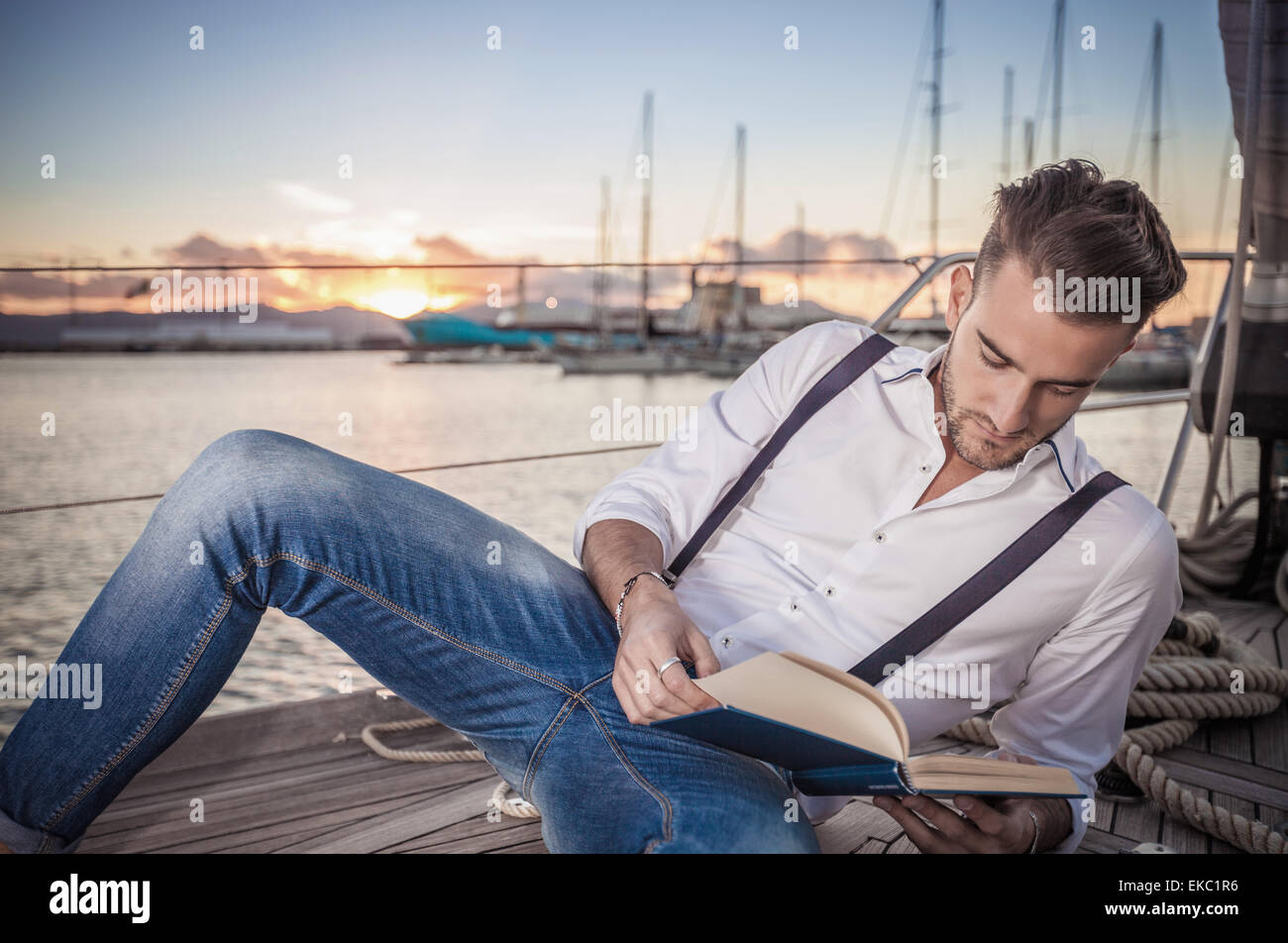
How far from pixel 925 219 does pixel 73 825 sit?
41.1 feet

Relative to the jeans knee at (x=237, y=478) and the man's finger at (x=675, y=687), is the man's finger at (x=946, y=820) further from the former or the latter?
the jeans knee at (x=237, y=478)

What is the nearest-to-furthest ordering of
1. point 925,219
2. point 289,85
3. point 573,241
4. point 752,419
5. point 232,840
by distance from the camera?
point 752,419 → point 232,840 → point 925,219 → point 289,85 → point 573,241

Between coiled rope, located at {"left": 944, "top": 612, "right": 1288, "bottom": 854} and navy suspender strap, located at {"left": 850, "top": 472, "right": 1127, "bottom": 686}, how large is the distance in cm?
68

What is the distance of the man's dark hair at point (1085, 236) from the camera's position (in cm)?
109

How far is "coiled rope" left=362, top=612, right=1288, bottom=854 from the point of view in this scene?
1.46m

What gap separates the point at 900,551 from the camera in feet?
3.77

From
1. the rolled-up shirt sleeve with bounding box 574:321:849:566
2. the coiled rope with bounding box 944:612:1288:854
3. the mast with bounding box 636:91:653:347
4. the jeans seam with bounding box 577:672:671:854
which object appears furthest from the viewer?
the mast with bounding box 636:91:653:347

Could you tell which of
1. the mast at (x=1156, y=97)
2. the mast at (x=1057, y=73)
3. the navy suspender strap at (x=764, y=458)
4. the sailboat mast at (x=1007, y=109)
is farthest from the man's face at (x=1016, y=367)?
the sailboat mast at (x=1007, y=109)

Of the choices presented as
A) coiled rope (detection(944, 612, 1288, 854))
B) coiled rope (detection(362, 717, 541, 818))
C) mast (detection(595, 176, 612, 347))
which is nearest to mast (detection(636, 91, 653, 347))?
mast (detection(595, 176, 612, 347))

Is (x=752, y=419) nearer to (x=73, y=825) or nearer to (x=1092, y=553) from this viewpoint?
(x=1092, y=553)

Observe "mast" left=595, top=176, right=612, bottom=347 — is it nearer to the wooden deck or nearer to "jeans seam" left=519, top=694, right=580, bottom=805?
the wooden deck

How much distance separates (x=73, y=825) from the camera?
0.97 m

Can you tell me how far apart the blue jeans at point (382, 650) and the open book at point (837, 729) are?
0.12 metres
